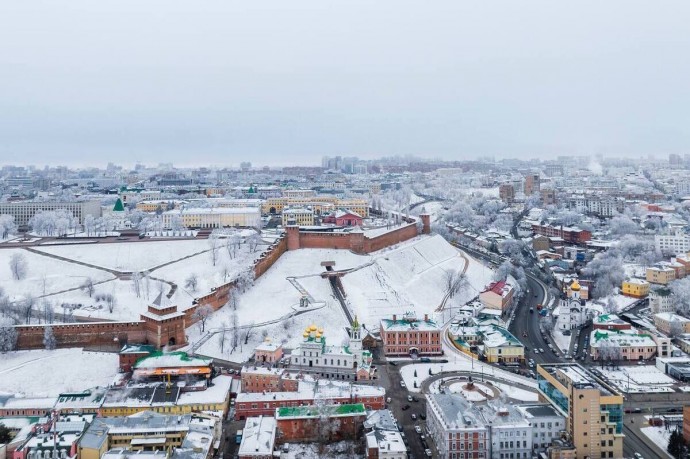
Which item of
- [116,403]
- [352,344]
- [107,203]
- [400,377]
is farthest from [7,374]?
[107,203]

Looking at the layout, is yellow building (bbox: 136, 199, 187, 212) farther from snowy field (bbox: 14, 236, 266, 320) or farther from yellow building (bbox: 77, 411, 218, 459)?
yellow building (bbox: 77, 411, 218, 459)

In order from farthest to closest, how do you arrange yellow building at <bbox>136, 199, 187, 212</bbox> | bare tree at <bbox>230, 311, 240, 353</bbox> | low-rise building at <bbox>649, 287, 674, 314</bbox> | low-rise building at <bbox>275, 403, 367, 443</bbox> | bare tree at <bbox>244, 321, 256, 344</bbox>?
yellow building at <bbox>136, 199, 187, 212</bbox> → low-rise building at <bbox>649, 287, 674, 314</bbox> → bare tree at <bbox>244, 321, 256, 344</bbox> → bare tree at <bbox>230, 311, 240, 353</bbox> → low-rise building at <bbox>275, 403, 367, 443</bbox>

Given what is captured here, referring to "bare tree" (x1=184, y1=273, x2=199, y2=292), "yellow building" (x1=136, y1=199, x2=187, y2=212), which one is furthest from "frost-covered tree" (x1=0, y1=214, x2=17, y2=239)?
"bare tree" (x1=184, y1=273, x2=199, y2=292)

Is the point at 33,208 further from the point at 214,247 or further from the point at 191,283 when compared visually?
the point at 191,283

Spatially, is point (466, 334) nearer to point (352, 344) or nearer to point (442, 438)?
point (352, 344)

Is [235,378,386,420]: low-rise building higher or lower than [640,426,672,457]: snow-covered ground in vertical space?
higher

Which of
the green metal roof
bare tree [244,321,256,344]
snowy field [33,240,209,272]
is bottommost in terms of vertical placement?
the green metal roof
